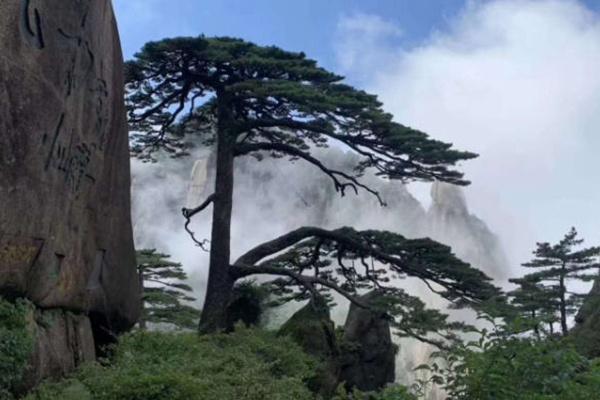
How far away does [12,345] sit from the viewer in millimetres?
5098

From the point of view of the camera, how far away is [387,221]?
6016 centimetres

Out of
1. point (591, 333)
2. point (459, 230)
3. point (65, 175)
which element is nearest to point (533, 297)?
point (591, 333)

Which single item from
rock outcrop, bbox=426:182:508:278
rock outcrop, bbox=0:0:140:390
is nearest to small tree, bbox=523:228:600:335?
rock outcrop, bbox=0:0:140:390

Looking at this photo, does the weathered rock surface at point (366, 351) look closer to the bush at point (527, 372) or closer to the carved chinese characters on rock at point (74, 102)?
the carved chinese characters on rock at point (74, 102)

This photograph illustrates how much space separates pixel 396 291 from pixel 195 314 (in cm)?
768

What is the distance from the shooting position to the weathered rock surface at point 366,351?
13.7 meters

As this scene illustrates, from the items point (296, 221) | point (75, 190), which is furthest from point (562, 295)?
point (296, 221)

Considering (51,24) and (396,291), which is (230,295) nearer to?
(396,291)

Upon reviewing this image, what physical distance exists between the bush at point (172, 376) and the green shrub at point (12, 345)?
0.35 meters

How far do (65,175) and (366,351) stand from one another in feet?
29.5

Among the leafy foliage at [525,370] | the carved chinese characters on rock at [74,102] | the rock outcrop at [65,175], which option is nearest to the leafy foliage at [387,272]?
the rock outcrop at [65,175]

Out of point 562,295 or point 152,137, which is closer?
point 152,137

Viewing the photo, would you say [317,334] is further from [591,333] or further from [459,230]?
[459,230]

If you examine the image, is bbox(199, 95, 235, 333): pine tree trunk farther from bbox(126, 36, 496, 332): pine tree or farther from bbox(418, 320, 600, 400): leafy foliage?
bbox(418, 320, 600, 400): leafy foliage
